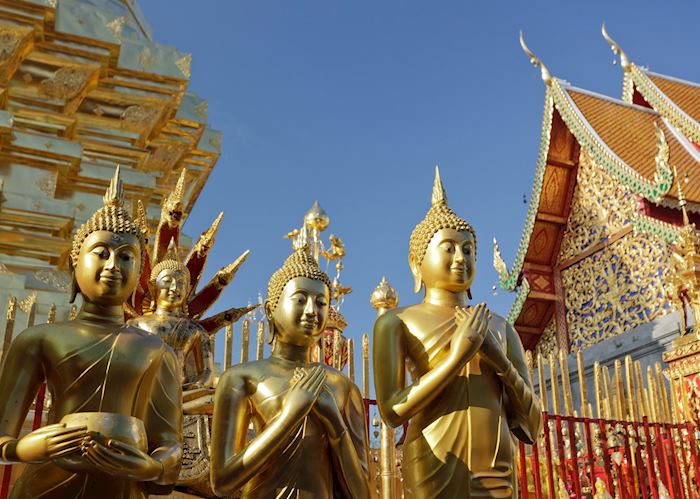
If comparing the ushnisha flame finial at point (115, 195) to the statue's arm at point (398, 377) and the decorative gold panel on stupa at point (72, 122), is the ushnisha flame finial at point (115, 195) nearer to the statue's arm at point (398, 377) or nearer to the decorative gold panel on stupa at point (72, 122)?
the statue's arm at point (398, 377)

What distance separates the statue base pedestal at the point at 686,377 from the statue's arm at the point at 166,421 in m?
3.92

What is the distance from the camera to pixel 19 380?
206 cm

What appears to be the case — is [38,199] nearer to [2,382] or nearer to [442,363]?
[2,382]

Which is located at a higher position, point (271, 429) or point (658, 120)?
point (658, 120)

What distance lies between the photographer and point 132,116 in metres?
6.73

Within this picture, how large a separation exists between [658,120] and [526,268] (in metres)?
2.72

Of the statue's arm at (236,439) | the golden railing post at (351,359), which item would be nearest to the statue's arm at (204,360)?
the golden railing post at (351,359)

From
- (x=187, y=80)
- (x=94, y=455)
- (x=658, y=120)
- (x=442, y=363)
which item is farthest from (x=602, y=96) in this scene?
(x=94, y=455)

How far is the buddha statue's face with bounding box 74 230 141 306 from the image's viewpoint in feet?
7.11

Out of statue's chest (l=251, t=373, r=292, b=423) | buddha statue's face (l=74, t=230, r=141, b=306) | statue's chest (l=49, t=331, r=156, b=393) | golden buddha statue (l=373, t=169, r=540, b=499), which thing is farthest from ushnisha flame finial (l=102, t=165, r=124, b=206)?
golden buddha statue (l=373, t=169, r=540, b=499)

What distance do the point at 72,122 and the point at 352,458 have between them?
4.95 m

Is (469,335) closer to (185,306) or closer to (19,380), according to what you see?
(19,380)

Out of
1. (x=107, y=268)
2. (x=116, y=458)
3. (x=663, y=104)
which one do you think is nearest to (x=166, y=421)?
(x=116, y=458)

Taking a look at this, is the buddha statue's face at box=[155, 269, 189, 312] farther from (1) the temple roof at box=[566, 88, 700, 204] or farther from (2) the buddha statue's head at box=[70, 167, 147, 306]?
(1) the temple roof at box=[566, 88, 700, 204]
